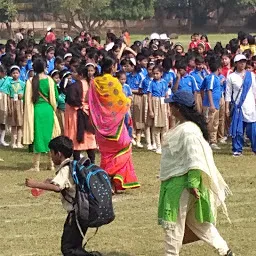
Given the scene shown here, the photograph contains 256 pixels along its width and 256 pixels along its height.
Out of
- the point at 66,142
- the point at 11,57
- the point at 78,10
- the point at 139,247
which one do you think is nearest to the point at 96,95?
the point at 139,247

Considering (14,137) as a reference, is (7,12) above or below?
below

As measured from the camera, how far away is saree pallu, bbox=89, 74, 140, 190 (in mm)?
11062

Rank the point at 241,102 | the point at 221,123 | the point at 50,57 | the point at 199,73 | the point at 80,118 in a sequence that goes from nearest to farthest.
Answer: the point at 80,118, the point at 241,102, the point at 199,73, the point at 221,123, the point at 50,57

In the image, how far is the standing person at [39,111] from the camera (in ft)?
41.2

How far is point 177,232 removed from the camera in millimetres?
7289

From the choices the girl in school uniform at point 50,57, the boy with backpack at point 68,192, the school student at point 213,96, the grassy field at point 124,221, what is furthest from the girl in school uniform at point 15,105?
the boy with backpack at point 68,192

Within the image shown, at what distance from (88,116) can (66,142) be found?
5.16m

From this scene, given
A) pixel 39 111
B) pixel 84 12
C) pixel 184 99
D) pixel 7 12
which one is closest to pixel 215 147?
pixel 39 111

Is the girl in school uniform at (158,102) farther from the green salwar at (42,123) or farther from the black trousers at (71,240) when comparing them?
the black trousers at (71,240)

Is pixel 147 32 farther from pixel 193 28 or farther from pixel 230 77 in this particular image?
pixel 230 77

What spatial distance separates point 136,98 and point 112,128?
431 centimetres

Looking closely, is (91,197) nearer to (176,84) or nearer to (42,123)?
(42,123)

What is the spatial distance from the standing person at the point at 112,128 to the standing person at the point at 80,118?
1.04 metres

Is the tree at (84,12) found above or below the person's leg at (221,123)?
below
